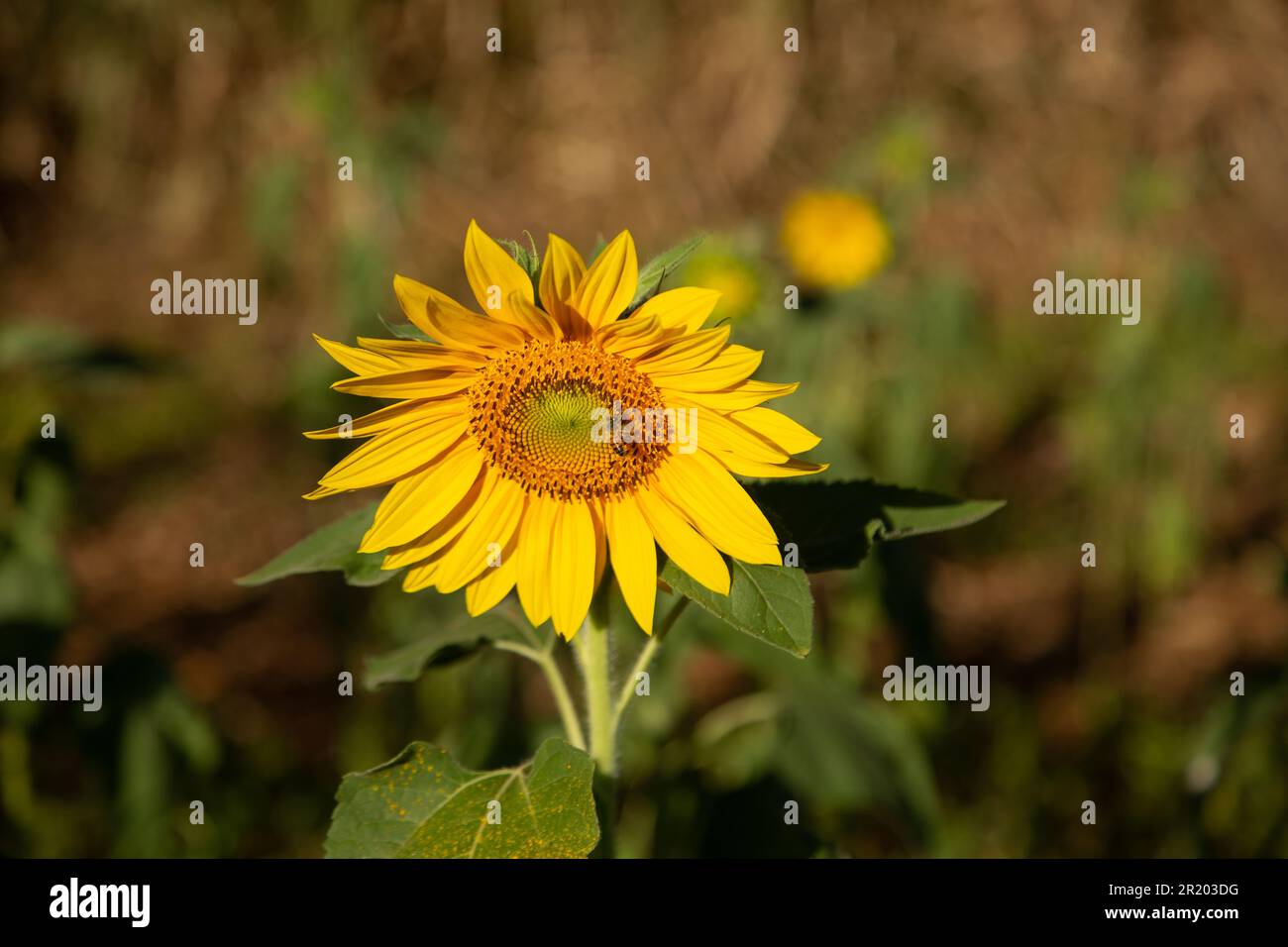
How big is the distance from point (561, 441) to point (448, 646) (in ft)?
1.12

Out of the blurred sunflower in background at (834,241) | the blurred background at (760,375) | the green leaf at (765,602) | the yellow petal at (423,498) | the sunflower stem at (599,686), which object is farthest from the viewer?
the blurred sunflower in background at (834,241)

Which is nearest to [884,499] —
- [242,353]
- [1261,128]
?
[242,353]

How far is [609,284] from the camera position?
1.32 meters

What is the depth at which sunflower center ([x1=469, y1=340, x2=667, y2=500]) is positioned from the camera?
1.43 metres

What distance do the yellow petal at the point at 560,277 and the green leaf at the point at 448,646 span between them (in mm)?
447

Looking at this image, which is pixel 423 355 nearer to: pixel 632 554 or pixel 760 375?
pixel 632 554

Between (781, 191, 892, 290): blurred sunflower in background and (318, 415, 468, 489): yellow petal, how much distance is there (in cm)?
174

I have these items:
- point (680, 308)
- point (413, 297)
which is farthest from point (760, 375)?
point (413, 297)

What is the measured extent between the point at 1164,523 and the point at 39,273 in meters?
4.99

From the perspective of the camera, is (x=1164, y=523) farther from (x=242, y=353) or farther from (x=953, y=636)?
(x=242, y=353)

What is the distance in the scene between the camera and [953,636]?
366 cm

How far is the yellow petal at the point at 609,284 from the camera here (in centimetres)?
129

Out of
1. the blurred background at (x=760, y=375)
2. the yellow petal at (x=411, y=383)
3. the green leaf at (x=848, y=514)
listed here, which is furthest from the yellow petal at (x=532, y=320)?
the blurred background at (x=760, y=375)

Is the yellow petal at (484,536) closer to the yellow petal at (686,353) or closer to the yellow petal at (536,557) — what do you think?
the yellow petal at (536,557)
